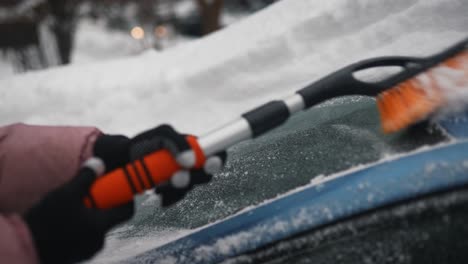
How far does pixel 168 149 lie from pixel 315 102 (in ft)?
1.44

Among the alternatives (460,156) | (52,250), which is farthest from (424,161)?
(52,250)

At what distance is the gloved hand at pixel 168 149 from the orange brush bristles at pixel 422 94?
0.50m

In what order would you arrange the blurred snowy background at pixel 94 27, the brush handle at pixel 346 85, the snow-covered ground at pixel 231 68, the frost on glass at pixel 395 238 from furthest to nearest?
1. the blurred snowy background at pixel 94 27
2. the snow-covered ground at pixel 231 68
3. the brush handle at pixel 346 85
4. the frost on glass at pixel 395 238

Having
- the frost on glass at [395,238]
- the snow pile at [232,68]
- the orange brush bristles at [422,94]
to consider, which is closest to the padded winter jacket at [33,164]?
the frost on glass at [395,238]

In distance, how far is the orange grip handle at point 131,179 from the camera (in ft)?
3.01

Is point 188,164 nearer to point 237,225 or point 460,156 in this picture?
point 237,225

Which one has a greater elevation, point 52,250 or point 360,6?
point 360,6

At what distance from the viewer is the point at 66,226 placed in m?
0.84

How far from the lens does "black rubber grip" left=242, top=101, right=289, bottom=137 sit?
39.4 inches

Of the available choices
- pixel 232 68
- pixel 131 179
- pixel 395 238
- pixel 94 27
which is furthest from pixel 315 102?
pixel 94 27

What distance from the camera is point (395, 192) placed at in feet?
2.80

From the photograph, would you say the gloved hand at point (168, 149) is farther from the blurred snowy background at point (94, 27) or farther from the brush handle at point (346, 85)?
the blurred snowy background at point (94, 27)

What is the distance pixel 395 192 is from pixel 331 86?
0.37 meters

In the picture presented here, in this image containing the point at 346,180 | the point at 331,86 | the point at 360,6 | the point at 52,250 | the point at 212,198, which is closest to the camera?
the point at 52,250
